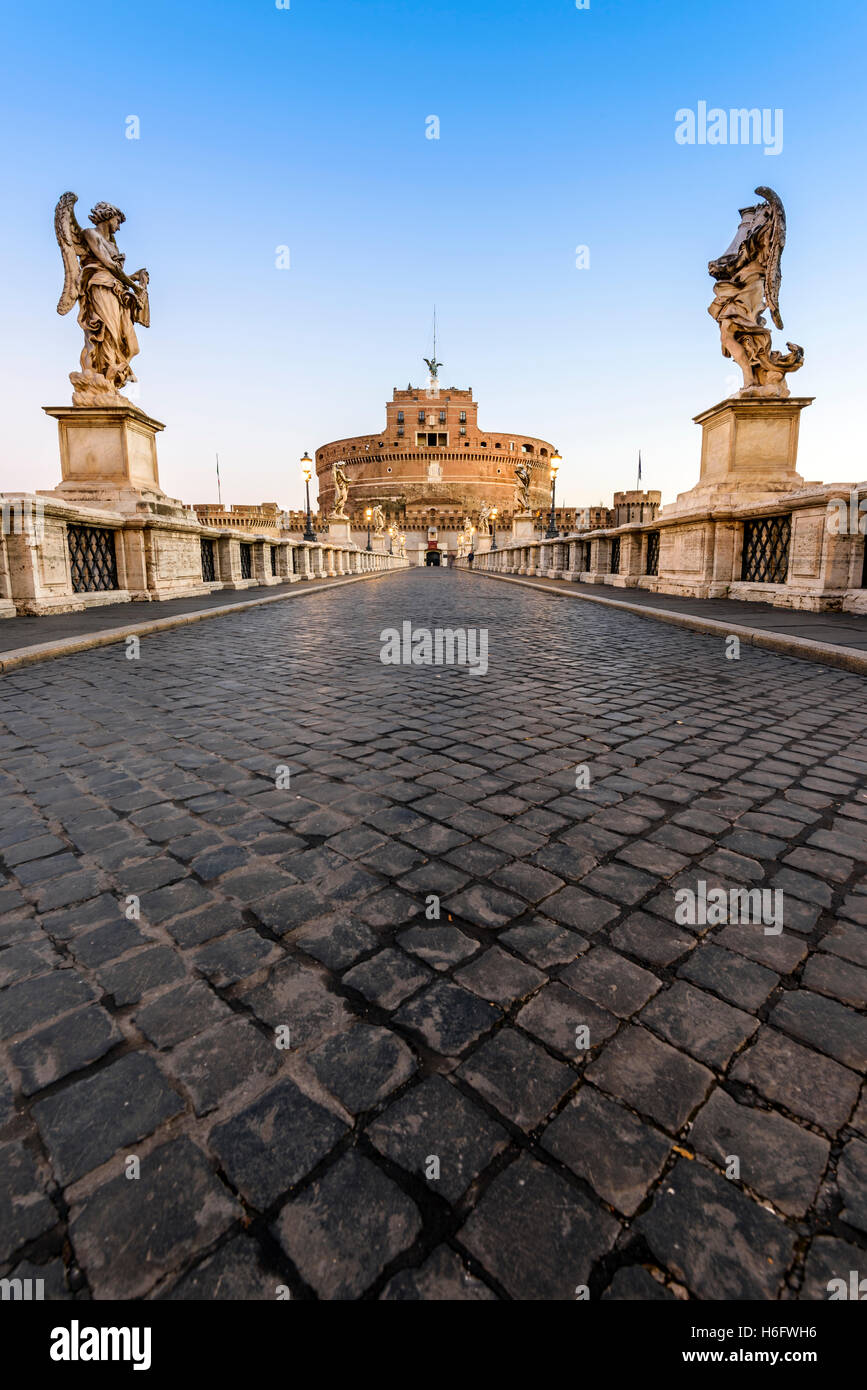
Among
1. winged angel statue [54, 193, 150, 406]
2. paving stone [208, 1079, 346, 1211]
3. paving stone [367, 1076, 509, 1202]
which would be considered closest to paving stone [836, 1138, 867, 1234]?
paving stone [367, 1076, 509, 1202]

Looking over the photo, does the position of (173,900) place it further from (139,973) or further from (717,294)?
(717,294)

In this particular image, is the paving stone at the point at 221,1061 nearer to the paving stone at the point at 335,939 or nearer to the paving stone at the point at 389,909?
the paving stone at the point at 335,939

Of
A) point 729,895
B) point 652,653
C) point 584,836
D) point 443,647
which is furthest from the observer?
point 443,647

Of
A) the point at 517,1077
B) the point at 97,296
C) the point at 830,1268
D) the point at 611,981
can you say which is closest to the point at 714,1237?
the point at 830,1268

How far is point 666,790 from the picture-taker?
10.2 feet

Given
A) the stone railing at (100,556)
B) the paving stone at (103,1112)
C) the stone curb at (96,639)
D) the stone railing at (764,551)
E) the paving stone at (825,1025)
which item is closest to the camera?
the paving stone at (103,1112)

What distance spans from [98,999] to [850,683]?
579cm

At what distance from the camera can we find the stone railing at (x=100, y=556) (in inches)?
338

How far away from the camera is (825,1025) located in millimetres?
1605

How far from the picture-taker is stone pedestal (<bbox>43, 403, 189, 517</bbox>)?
11023 mm

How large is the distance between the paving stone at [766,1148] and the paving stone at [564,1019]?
0.92 feet

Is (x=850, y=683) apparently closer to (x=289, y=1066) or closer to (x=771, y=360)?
(x=289, y=1066)

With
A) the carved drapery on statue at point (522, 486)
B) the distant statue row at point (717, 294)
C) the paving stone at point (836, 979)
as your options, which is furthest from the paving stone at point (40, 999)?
the carved drapery on statue at point (522, 486)
